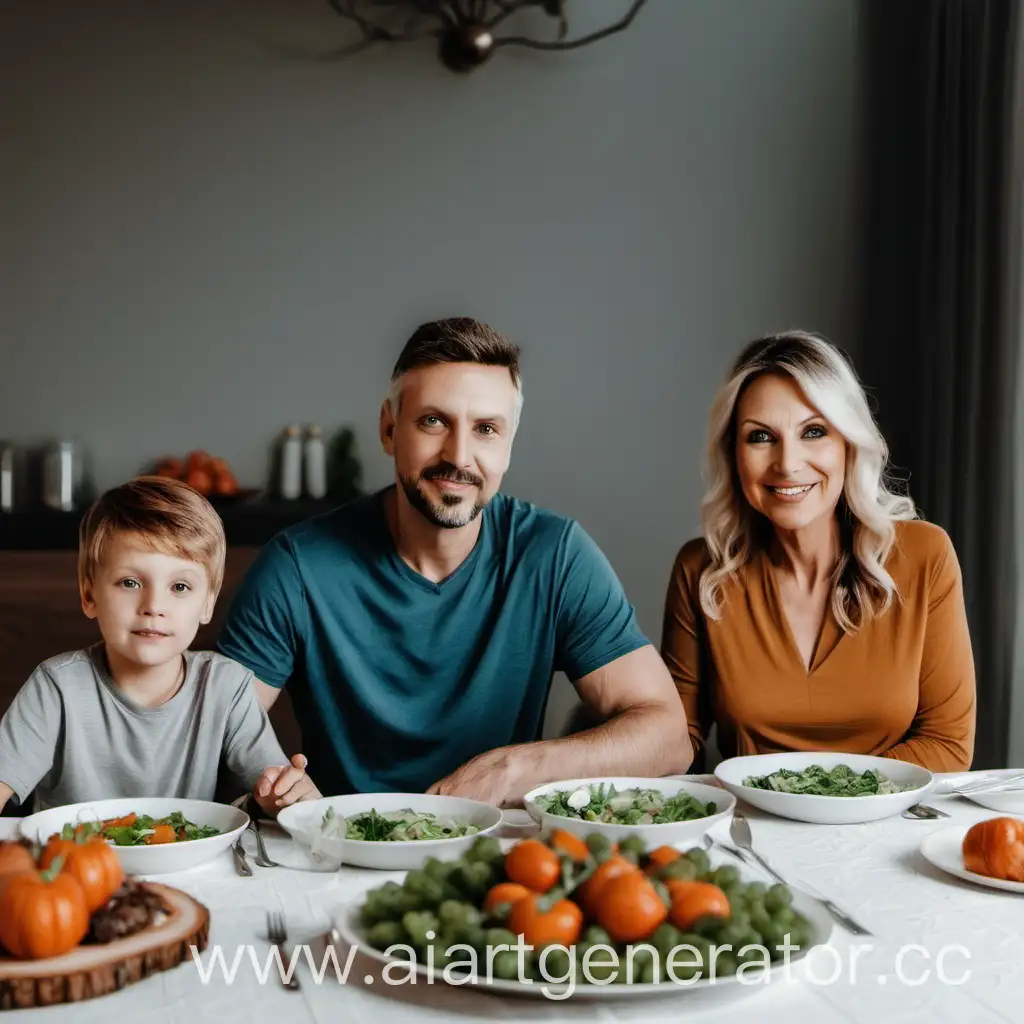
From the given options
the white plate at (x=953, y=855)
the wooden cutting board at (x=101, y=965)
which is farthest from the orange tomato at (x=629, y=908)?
the white plate at (x=953, y=855)

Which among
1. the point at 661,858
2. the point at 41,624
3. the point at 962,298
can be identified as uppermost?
the point at 962,298

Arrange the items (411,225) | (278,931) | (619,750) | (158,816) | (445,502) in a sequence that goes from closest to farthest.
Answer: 1. (278,931)
2. (158,816)
3. (619,750)
4. (445,502)
5. (411,225)

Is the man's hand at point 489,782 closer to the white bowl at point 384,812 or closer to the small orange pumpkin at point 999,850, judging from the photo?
the white bowl at point 384,812

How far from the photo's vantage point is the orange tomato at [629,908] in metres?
0.91

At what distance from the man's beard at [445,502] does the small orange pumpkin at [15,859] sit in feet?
3.23

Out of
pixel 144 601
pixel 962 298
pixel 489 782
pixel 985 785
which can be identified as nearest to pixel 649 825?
pixel 489 782

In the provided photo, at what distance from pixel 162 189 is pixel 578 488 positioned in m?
1.74

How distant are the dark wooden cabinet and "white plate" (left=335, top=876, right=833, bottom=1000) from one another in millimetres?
2733

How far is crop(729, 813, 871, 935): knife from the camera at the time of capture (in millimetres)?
1136

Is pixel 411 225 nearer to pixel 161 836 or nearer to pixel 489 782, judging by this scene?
pixel 489 782

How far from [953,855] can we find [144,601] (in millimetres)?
1057

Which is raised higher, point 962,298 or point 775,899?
point 962,298

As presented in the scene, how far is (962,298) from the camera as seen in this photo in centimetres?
355

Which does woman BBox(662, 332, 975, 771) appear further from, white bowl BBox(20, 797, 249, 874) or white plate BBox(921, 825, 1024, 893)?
white bowl BBox(20, 797, 249, 874)
